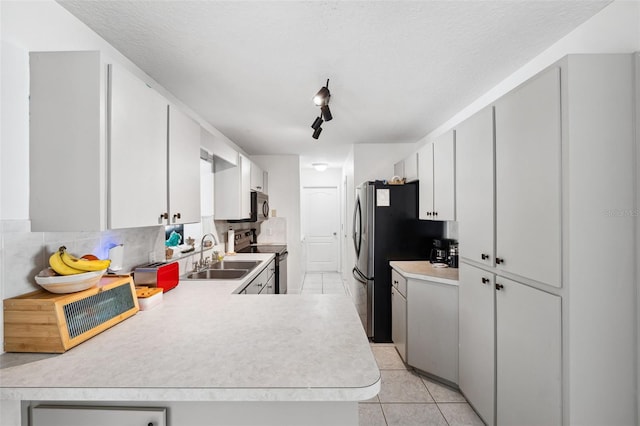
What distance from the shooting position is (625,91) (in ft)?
4.03

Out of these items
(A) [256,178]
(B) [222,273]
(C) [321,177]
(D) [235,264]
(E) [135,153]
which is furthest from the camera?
(C) [321,177]

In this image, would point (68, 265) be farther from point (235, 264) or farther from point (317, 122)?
point (317, 122)

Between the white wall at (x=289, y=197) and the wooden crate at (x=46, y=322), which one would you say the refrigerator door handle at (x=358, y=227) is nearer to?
the white wall at (x=289, y=197)

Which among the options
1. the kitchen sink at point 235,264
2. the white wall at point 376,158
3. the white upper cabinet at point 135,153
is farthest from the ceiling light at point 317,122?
the white wall at point 376,158

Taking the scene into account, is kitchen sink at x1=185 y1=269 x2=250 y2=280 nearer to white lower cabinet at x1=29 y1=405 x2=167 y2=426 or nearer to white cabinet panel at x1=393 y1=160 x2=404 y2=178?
white lower cabinet at x1=29 y1=405 x2=167 y2=426

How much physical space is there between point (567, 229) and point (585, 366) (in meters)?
0.60

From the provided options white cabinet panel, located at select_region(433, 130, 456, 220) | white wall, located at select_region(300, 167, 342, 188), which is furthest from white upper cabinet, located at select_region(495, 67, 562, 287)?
white wall, located at select_region(300, 167, 342, 188)

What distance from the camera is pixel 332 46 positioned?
179 cm

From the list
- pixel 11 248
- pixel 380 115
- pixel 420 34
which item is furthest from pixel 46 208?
pixel 380 115

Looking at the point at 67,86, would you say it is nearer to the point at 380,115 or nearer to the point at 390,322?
the point at 380,115

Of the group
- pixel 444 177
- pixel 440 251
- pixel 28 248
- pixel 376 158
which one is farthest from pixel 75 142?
pixel 376 158

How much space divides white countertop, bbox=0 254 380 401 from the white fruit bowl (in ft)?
0.76

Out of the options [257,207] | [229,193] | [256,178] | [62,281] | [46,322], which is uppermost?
[256,178]

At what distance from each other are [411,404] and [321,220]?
201 inches
